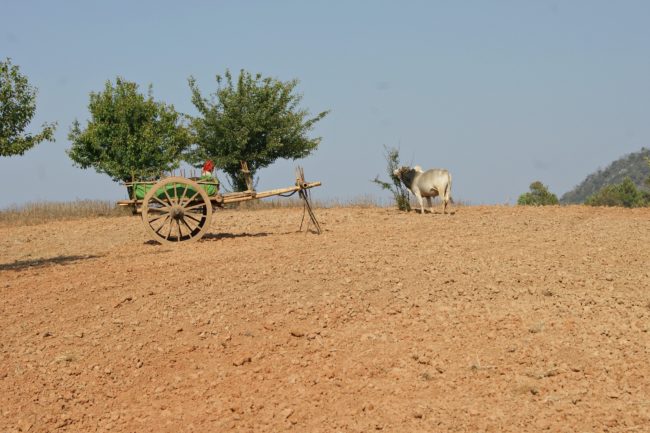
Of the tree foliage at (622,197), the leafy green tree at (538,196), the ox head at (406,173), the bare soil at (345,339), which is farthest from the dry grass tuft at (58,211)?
the tree foliage at (622,197)

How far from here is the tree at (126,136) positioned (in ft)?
97.6

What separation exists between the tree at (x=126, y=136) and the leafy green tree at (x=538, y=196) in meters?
20.9

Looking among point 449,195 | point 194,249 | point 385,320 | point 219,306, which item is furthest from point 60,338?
point 449,195

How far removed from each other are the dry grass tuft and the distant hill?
223 ft

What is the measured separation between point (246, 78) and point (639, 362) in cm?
2653

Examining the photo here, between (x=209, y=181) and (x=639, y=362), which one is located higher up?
(x=209, y=181)

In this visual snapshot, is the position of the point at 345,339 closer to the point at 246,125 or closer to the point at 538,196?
the point at 246,125

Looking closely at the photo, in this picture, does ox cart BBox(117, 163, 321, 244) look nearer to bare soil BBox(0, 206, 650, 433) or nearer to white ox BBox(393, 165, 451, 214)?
bare soil BBox(0, 206, 650, 433)

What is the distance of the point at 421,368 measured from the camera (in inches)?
287

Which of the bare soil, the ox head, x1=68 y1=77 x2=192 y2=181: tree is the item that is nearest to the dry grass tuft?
x1=68 y1=77 x2=192 y2=181: tree

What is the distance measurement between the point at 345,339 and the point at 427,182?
35.6 ft

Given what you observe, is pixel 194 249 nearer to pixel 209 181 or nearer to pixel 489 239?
pixel 209 181

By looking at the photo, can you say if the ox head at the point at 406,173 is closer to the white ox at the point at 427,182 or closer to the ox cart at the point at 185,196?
the white ox at the point at 427,182

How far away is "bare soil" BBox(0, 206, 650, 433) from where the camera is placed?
6703 millimetres
